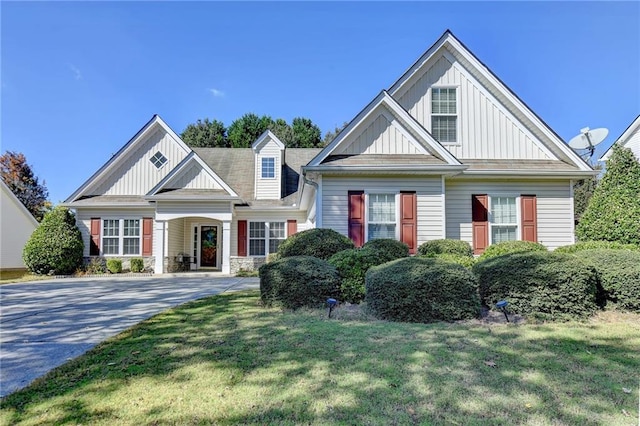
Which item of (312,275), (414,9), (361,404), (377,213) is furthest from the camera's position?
(377,213)

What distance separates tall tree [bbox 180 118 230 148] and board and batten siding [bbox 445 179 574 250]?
27460 millimetres

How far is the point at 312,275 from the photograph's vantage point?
627 centimetres

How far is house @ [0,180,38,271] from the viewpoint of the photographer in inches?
660

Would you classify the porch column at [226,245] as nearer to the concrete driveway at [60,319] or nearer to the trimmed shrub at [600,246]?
the concrete driveway at [60,319]

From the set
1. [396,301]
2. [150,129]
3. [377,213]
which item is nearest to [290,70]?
[150,129]

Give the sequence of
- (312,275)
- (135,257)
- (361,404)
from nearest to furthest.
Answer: (361,404)
(312,275)
(135,257)

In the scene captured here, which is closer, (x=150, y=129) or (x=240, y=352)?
(x=240, y=352)

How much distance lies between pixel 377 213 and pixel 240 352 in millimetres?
7094

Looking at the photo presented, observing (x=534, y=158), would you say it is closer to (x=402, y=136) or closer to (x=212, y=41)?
(x=402, y=136)

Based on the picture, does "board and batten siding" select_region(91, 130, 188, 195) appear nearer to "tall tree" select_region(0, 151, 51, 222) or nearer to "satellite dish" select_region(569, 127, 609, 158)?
"tall tree" select_region(0, 151, 51, 222)

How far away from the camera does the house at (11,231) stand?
16.8 metres

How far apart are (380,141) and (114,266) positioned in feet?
41.2

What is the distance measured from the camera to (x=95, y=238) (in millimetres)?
15734

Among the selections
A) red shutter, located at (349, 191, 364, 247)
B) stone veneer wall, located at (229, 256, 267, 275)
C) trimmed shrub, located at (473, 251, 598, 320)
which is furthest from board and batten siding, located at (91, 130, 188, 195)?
trimmed shrub, located at (473, 251, 598, 320)
